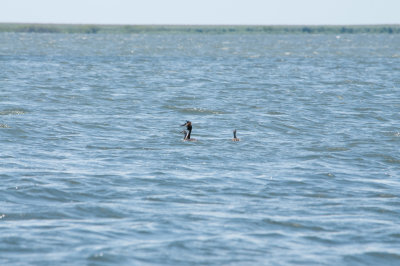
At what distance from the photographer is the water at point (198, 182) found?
11.8 m

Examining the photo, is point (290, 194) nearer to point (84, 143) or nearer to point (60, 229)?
point (60, 229)

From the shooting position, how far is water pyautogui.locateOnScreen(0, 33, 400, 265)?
466 inches

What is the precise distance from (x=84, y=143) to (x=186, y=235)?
34.0 feet

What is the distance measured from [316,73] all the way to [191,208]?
155 feet

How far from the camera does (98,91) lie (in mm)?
40875

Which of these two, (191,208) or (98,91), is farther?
(98,91)

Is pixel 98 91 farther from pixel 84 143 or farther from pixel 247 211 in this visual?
pixel 247 211

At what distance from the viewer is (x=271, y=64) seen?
73.1 metres

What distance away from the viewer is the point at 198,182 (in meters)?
16.7

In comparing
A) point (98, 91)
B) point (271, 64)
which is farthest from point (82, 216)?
point (271, 64)

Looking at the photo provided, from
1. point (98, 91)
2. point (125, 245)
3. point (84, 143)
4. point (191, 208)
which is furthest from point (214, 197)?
point (98, 91)

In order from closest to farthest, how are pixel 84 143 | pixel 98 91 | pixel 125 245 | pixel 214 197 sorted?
pixel 125 245 → pixel 214 197 → pixel 84 143 → pixel 98 91

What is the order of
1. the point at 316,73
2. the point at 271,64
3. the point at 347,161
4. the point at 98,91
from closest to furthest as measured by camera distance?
the point at 347,161
the point at 98,91
the point at 316,73
the point at 271,64

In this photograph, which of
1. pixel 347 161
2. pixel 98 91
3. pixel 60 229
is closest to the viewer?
pixel 60 229
